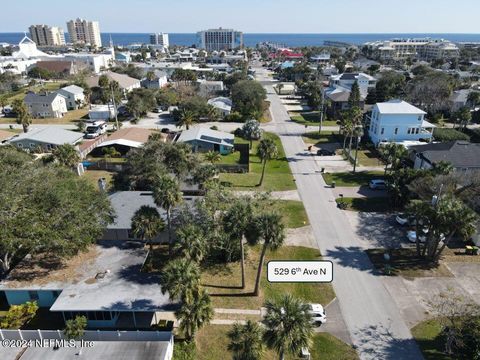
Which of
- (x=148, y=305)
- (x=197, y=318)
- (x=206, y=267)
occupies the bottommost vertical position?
(x=206, y=267)

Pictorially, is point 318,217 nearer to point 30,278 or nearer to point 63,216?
point 63,216

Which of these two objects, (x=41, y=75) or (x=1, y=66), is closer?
(x=41, y=75)

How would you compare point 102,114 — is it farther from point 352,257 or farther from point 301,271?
point 301,271

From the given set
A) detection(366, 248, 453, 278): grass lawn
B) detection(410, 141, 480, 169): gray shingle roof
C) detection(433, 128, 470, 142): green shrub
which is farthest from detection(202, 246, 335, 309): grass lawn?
detection(433, 128, 470, 142): green shrub

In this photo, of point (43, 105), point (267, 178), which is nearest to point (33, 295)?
point (267, 178)

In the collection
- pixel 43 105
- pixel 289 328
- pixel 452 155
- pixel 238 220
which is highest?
pixel 238 220

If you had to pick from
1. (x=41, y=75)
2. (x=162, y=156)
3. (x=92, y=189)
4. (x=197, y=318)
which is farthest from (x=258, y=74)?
(x=197, y=318)
